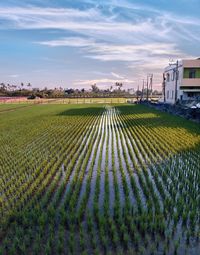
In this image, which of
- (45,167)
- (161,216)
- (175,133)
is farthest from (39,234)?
(175,133)

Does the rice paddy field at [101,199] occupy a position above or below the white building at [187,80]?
below

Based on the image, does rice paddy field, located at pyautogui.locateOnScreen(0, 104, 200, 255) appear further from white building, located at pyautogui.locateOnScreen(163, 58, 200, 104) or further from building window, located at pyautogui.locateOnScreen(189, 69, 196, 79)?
building window, located at pyautogui.locateOnScreen(189, 69, 196, 79)

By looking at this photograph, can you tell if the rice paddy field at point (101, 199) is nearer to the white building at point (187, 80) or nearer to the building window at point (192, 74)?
the white building at point (187, 80)

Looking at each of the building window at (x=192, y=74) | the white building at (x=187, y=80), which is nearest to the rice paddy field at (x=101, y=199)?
the white building at (x=187, y=80)

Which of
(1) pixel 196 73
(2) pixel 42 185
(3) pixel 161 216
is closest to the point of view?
(3) pixel 161 216

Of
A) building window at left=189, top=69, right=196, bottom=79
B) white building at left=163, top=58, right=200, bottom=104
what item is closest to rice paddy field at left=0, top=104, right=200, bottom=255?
white building at left=163, top=58, right=200, bottom=104

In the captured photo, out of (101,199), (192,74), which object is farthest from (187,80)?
(101,199)

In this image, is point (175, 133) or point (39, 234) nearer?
point (39, 234)

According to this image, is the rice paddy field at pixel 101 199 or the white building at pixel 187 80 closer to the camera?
the rice paddy field at pixel 101 199

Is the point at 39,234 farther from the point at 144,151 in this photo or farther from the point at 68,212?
the point at 144,151
